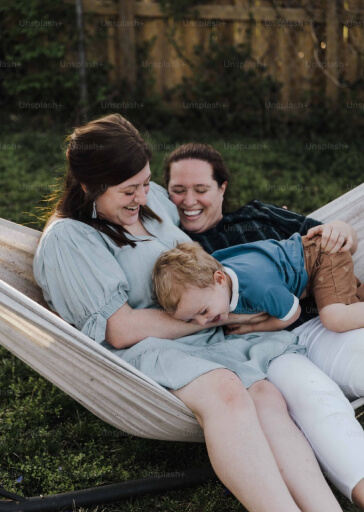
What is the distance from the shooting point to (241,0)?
6.20 m

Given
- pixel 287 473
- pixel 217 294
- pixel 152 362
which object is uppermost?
pixel 217 294

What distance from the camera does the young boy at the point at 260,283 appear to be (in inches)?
86.3

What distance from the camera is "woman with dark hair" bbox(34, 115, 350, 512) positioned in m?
1.91

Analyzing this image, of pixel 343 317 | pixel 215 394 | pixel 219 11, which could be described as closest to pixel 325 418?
pixel 215 394

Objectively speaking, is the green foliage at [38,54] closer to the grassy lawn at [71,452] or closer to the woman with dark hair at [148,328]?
the grassy lawn at [71,452]

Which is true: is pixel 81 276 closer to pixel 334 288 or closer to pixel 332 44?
pixel 334 288

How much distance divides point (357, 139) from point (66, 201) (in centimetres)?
400

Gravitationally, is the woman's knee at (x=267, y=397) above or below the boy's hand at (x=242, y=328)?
below

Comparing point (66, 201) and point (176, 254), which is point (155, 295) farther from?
point (66, 201)

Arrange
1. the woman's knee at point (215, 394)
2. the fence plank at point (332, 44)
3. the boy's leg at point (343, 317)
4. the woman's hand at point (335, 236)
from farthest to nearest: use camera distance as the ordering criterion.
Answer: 1. the fence plank at point (332, 44)
2. the woman's hand at point (335, 236)
3. the boy's leg at point (343, 317)
4. the woman's knee at point (215, 394)

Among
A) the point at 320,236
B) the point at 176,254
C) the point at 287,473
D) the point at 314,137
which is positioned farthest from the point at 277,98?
the point at 287,473

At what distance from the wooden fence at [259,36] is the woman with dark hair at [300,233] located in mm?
3602

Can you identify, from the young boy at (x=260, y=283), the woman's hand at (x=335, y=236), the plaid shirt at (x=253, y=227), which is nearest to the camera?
the young boy at (x=260, y=283)

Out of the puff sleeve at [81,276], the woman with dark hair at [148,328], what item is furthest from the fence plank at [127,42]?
the puff sleeve at [81,276]
